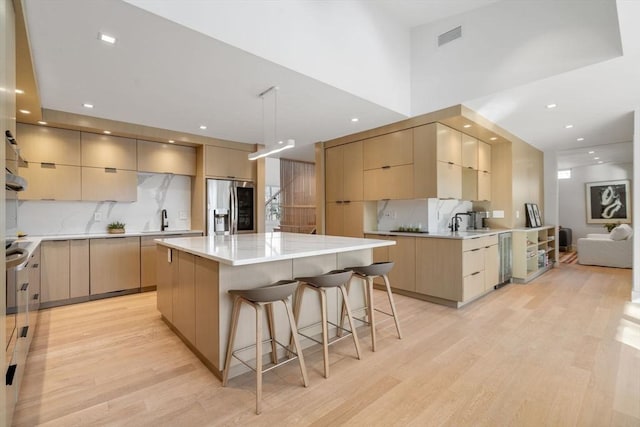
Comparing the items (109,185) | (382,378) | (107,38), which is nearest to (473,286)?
(382,378)

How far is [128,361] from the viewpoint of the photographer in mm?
2408

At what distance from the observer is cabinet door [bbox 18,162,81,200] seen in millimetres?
3732

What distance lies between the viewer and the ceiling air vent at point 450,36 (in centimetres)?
357

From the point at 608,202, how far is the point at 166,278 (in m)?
10.8

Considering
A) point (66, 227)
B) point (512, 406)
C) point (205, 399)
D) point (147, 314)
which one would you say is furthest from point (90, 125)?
point (512, 406)

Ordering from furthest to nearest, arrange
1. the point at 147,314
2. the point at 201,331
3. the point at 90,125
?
the point at 90,125, the point at 147,314, the point at 201,331

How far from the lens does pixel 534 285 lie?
189 inches

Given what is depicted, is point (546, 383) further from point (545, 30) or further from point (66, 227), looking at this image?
point (66, 227)

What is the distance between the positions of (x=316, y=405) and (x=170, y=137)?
4106 millimetres

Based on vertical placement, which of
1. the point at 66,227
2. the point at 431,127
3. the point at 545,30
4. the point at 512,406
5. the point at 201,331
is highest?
the point at 545,30

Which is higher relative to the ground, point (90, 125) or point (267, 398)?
point (90, 125)

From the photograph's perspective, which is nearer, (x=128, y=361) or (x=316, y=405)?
(x=316, y=405)

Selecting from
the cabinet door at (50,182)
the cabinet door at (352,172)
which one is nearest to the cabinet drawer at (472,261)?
the cabinet door at (352,172)

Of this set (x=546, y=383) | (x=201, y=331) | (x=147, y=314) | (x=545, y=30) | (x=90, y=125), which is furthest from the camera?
(x=90, y=125)
